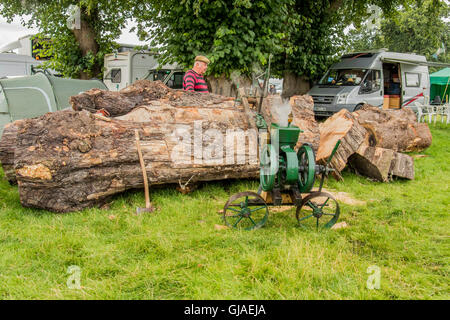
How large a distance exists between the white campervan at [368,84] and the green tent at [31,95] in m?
8.32

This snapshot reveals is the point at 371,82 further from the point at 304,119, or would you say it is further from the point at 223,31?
the point at 304,119

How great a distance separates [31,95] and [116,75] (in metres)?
6.32

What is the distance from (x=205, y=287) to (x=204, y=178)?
257 centimetres

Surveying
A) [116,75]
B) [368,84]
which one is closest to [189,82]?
[116,75]

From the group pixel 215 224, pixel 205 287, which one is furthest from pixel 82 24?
pixel 205 287

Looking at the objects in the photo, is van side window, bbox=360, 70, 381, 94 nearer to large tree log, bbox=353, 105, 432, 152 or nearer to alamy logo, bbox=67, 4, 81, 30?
large tree log, bbox=353, 105, 432, 152

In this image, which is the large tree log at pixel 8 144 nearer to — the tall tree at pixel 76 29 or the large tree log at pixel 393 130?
the large tree log at pixel 393 130

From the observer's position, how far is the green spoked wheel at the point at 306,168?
368cm

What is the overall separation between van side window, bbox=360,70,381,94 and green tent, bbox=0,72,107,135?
31.8 feet

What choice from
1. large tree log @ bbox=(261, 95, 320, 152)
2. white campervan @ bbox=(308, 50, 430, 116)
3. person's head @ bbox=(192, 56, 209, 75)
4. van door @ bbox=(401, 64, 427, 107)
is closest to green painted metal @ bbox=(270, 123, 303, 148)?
large tree log @ bbox=(261, 95, 320, 152)

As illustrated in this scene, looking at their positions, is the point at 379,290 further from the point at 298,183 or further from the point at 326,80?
the point at 326,80

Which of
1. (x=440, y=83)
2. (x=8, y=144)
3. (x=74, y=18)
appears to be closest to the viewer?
(x=8, y=144)

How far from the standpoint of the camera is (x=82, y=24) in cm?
1296

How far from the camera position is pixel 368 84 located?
1268 cm
